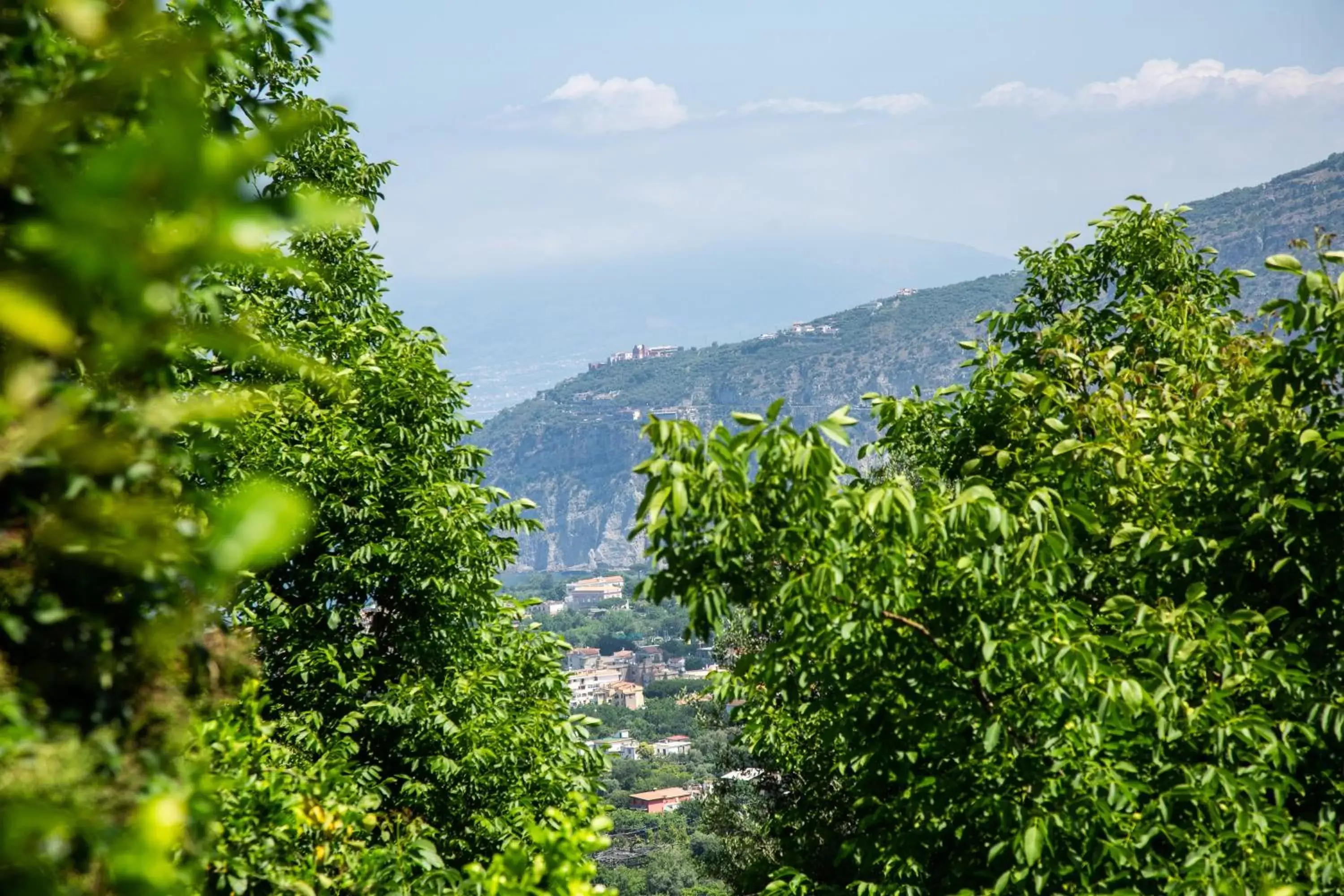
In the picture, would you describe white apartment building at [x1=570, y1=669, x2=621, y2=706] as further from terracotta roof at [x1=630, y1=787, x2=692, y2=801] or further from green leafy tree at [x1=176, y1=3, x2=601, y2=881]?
green leafy tree at [x1=176, y1=3, x2=601, y2=881]

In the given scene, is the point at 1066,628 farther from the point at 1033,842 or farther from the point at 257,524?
the point at 257,524

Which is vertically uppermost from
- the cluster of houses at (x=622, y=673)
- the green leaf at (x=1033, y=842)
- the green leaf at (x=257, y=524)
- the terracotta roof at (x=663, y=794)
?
the green leaf at (x=257, y=524)

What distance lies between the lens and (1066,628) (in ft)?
13.3

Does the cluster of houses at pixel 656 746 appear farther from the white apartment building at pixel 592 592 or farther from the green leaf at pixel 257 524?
the green leaf at pixel 257 524

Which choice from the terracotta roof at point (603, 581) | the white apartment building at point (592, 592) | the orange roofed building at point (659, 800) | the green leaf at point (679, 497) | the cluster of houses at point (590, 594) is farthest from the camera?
the terracotta roof at point (603, 581)

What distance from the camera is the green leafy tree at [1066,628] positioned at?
3.81 meters

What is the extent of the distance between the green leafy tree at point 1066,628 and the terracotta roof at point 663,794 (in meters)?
67.4

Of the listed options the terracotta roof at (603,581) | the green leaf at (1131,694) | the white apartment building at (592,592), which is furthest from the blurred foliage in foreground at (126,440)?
the terracotta roof at (603,581)

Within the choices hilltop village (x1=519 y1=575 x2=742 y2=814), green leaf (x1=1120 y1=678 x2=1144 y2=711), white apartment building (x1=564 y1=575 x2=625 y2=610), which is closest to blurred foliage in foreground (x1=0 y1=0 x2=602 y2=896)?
green leaf (x1=1120 y1=678 x2=1144 y2=711)

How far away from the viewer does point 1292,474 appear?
482cm

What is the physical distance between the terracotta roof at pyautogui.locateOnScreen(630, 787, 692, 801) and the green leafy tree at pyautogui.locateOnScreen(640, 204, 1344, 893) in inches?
2652

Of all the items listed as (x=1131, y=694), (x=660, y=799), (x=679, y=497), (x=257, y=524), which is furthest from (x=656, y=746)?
(x=257, y=524)

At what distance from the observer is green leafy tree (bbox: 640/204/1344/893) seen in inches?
150

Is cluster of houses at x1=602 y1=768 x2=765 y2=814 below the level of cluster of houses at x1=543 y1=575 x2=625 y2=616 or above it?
above
